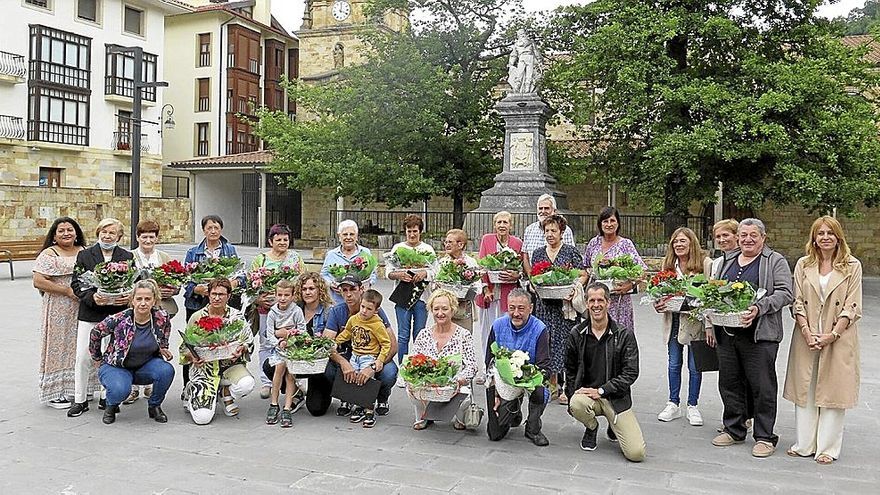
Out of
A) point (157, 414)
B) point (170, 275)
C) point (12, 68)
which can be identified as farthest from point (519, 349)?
point (12, 68)

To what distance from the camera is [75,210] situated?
2908 cm

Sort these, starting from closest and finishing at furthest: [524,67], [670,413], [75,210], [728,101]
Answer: [670,413]
[728,101]
[524,67]
[75,210]

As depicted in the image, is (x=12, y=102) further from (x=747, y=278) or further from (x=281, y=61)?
(x=747, y=278)

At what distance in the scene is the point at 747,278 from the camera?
5840 mm

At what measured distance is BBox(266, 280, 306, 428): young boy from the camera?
6375 mm

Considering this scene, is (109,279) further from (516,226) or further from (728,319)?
(516,226)

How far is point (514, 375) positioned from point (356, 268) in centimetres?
215

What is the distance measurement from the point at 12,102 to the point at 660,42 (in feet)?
85.4

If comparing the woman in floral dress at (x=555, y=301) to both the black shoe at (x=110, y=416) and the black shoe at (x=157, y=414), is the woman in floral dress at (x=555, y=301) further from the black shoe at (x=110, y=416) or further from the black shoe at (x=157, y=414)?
the black shoe at (x=110, y=416)

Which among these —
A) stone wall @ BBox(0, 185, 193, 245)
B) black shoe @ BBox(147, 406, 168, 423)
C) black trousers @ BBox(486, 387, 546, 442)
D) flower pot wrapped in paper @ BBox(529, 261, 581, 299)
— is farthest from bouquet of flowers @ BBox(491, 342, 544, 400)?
stone wall @ BBox(0, 185, 193, 245)

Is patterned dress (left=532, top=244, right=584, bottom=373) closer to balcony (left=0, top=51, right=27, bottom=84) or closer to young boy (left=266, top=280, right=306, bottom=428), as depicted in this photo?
young boy (left=266, top=280, right=306, bottom=428)

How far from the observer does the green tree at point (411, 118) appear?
20.0m

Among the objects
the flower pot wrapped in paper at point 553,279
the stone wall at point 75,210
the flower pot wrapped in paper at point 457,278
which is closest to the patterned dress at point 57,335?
the flower pot wrapped in paper at point 457,278

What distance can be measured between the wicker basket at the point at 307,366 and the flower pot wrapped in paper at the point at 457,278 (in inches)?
55.0
